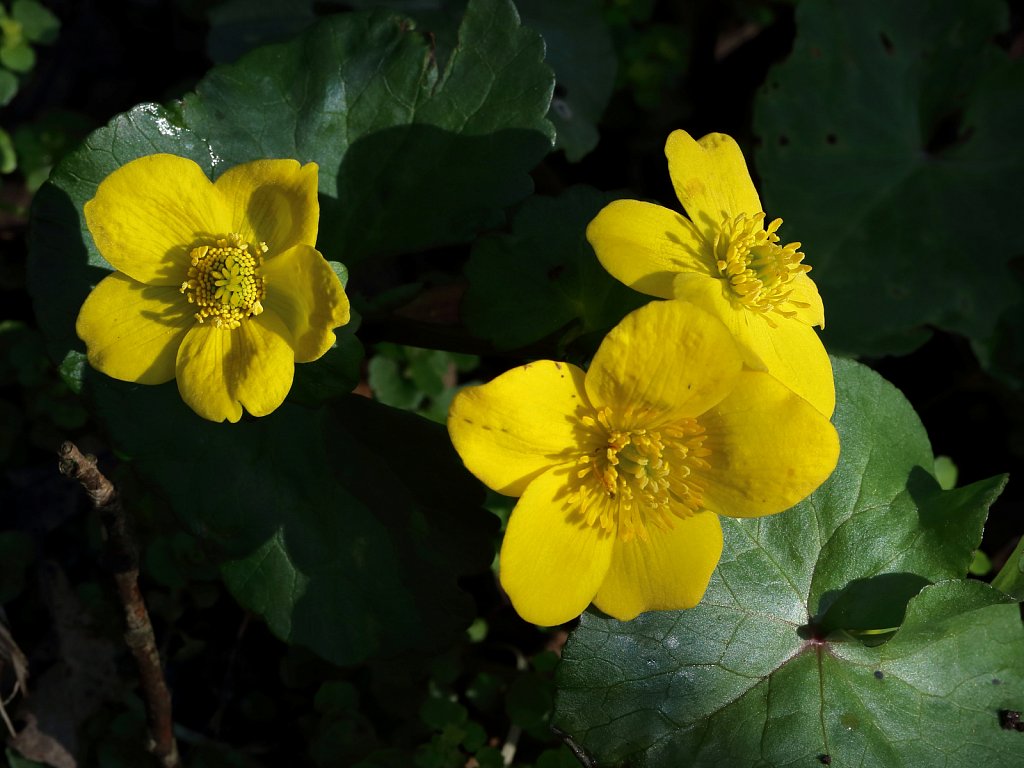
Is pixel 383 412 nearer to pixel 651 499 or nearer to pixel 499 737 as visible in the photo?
pixel 651 499

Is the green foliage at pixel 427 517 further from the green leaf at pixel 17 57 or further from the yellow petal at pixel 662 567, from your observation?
the yellow petal at pixel 662 567

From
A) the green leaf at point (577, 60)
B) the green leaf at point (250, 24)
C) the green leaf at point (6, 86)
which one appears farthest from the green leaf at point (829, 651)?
the green leaf at point (6, 86)

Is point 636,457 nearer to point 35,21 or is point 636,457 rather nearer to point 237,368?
point 237,368

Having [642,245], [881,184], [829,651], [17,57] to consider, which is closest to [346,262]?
[642,245]

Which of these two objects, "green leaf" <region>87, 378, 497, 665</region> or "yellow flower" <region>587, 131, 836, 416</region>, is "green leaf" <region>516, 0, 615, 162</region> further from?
"green leaf" <region>87, 378, 497, 665</region>

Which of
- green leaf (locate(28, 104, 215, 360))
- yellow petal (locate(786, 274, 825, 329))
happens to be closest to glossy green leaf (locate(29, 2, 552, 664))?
green leaf (locate(28, 104, 215, 360))

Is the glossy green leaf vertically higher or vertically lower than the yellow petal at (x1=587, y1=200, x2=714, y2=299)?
lower
